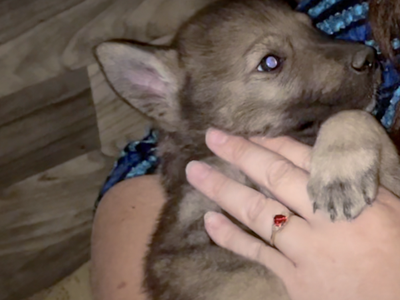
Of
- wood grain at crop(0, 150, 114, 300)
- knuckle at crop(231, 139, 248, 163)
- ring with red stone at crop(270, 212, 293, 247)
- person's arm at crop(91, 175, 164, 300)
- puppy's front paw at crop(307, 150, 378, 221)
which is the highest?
puppy's front paw at crop(307, 150, 378, 221)

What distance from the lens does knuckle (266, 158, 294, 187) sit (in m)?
1.44

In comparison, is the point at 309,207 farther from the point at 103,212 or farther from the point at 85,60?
the point at 85,60

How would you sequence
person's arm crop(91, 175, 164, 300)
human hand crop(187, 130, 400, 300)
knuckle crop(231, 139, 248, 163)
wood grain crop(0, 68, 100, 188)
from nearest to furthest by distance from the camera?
1. human hand crop(187, 130, 400, 300)
2. knuckle crop(231, 139, 248, 163)
3. person's arm crop(91, 175, 164, 300)
4. wood grain crop(0, 68, 100, 188)

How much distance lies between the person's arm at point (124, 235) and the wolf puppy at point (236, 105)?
0.70ft

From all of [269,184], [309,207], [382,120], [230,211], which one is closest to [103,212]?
[230,211]

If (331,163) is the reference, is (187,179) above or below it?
below

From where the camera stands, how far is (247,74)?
1.68m

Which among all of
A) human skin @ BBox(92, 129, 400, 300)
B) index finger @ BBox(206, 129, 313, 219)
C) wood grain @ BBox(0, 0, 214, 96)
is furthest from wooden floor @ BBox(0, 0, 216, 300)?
index finger @ BBox(206, 129, 313, 219)

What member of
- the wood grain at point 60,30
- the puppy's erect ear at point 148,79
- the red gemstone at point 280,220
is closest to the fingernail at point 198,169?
the puppy's erect ear at point 148,79

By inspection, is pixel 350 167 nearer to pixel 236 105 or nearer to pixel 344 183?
pixel 344 183

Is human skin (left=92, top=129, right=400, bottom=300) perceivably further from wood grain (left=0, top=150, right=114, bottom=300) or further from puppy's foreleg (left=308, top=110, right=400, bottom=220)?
wood grain (left=0, top=150, right=114, bottom=300)

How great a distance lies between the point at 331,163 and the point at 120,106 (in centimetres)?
169

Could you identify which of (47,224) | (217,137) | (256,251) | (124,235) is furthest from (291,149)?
(47,224)

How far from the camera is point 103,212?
2148 millimetres
